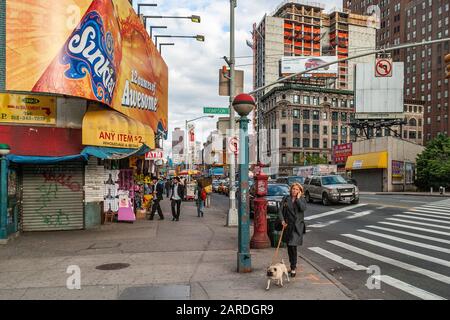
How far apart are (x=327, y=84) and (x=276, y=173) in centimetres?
3699

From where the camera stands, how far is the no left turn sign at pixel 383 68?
5323 cm

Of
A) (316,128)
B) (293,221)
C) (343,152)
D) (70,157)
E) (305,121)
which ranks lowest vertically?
(293,221)

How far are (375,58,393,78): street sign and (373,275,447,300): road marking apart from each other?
50520 mm

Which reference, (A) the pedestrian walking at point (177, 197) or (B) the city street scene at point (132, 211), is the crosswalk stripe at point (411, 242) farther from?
(A) the pedestrian walking at point (177, 197)

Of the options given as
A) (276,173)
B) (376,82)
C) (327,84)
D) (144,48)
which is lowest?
(276,173)

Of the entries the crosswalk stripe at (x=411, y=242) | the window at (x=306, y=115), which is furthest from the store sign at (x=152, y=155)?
the window at (x=306, y=115)

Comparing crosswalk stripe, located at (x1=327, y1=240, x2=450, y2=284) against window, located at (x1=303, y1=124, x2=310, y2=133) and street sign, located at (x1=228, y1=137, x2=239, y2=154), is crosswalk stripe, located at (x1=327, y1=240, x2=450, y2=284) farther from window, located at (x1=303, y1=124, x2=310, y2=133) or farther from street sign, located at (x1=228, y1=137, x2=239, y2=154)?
window, located at (x1=303, y1=124, x2=310, y2=133)

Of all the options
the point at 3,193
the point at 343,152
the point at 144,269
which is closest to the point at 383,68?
the point at 343,152

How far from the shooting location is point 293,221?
7.60m

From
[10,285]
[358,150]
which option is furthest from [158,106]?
[358,150]

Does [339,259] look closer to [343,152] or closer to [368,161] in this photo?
[368,161]

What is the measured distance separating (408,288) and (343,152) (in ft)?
189

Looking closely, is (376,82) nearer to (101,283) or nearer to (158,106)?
(158,106)
